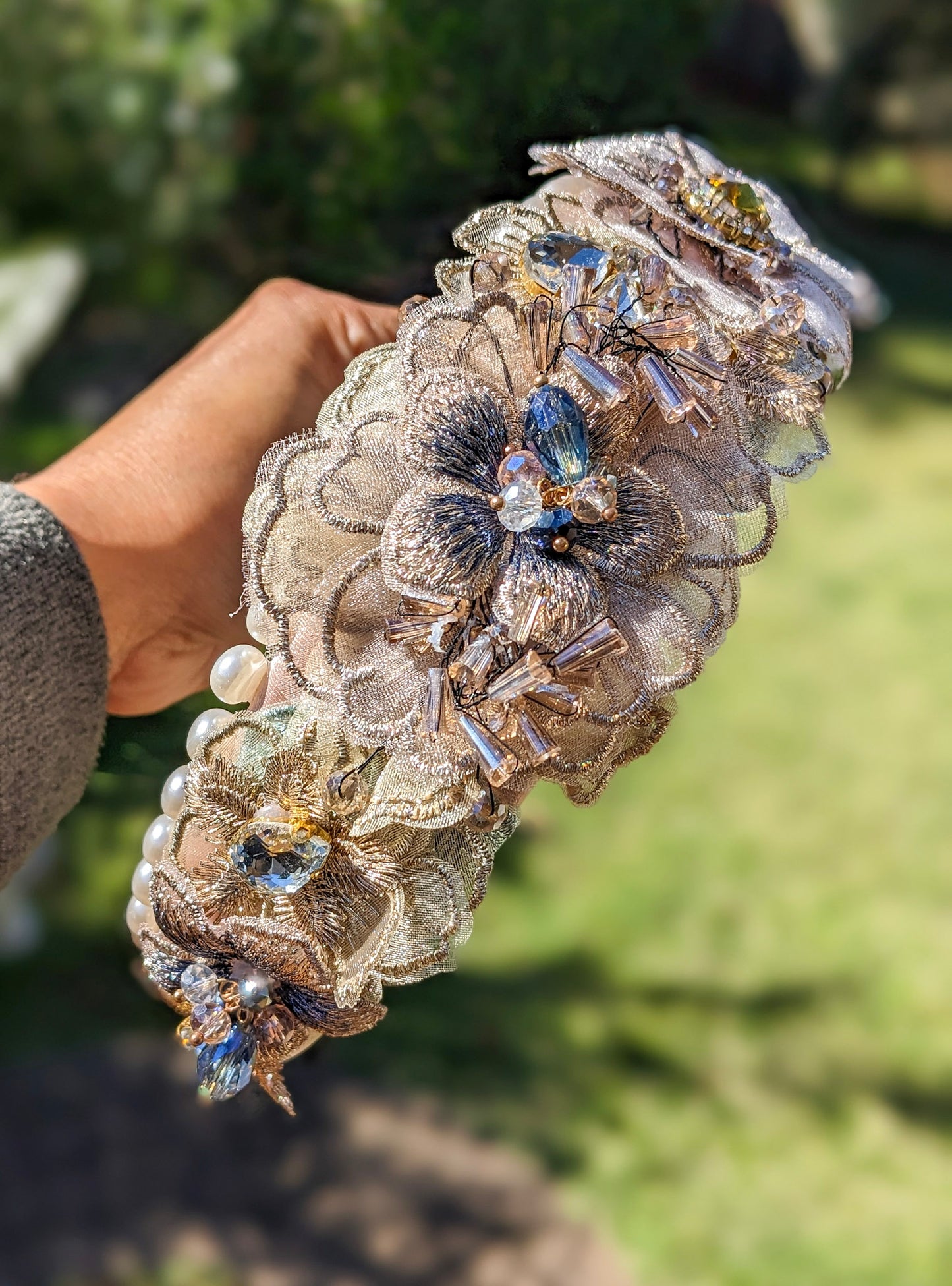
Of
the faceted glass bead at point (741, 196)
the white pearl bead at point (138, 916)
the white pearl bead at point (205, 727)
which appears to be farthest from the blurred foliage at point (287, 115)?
the white pearl bead at point (138, 916)

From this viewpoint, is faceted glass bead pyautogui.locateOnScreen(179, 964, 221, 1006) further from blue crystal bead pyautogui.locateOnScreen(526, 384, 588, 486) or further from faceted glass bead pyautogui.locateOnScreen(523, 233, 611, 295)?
faceted glass bead pyautogui.locateOnScreen(523, 233, 611, 295)

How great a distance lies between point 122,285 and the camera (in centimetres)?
249

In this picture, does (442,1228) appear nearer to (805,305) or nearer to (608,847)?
A: (608,847)

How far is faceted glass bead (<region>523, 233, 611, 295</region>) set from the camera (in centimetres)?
74

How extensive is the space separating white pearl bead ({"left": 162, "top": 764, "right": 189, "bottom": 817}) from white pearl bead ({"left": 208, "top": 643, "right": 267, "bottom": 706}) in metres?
0.06

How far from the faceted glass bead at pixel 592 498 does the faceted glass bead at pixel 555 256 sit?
5.6 inches

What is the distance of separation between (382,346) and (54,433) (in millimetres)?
1645

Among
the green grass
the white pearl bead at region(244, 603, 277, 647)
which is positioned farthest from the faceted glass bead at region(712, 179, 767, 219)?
the green grass

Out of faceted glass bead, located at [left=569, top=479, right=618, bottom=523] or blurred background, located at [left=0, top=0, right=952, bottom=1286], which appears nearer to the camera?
faceted glass bead, located at [left=569, top=479, right=618, bottom=523]

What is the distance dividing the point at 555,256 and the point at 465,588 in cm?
22

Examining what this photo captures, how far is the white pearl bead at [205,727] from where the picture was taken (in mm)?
767

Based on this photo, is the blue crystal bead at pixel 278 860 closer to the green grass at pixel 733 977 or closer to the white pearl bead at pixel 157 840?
the white pearl bead at pixel 157 840

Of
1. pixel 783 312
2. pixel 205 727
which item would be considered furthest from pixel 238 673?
pixel 783 312

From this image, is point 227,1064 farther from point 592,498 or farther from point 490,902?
point 490,902
